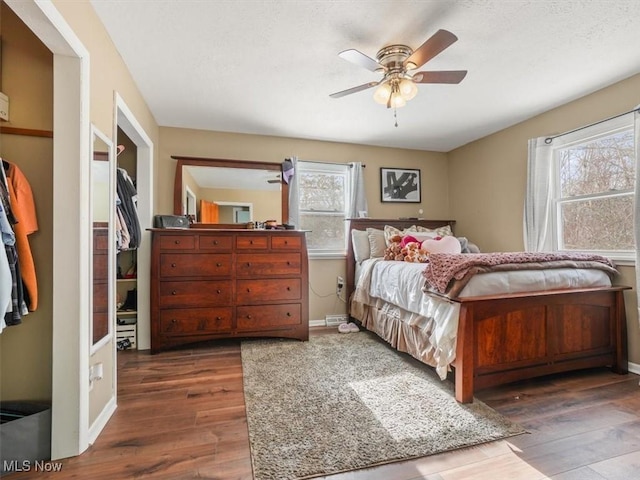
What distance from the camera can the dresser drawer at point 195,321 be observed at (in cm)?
282

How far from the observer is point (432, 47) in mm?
1738

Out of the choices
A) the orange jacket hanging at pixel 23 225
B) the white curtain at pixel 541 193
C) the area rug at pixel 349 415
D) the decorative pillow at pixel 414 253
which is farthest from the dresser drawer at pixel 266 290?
the white curtain at pixel 541 193

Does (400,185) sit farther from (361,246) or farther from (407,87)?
(407,87)

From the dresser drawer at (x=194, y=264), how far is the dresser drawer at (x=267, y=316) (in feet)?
1.44

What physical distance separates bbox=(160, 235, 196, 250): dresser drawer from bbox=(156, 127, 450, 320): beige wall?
0.62m

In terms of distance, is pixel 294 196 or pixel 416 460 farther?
pixel 294 196

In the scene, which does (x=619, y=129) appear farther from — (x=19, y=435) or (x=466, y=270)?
(x=19, y=435)

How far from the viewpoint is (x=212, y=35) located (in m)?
1.91

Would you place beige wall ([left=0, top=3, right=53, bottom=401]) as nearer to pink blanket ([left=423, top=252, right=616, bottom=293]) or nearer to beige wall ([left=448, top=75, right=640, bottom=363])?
pink blanket ([left=423, top=252, right=616, bottom=293])

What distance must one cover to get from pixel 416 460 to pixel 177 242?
2.51 m

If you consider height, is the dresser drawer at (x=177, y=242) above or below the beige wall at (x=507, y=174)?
below

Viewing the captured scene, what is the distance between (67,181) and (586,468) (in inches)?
106

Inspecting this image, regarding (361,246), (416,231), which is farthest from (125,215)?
(416,231)

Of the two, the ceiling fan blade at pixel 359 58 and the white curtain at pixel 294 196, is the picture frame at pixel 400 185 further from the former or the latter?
the ceiling fan blade at pixel 359 58
